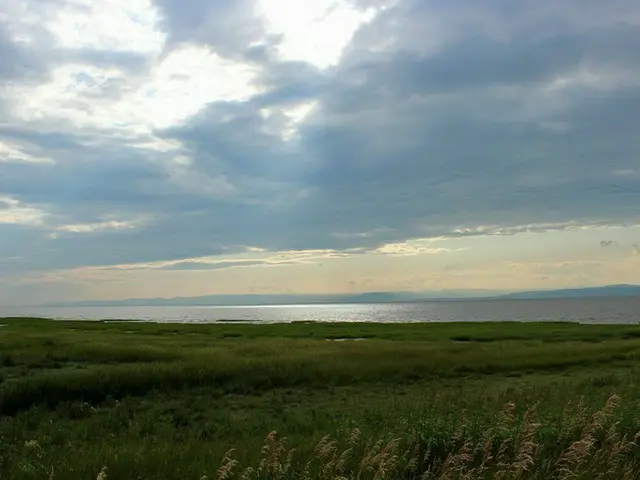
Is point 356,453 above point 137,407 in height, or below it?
above

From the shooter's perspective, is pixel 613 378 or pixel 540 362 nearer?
pixel 613 378

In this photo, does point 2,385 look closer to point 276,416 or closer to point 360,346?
point 276,416

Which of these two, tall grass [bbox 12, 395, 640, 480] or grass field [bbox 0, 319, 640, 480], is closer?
tall grass [bbox 12, 395, 640, 480]

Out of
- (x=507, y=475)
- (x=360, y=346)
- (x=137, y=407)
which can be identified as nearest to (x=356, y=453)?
(x=507, y=475)

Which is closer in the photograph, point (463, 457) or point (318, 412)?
point (463, 457)

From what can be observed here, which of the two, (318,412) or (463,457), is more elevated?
(463,457)

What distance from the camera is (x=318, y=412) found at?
18.8 m

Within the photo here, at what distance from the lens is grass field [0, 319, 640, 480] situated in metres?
9.11

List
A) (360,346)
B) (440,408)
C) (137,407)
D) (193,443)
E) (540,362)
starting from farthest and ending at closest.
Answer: (360,346), (540,362), (137,407), (440,408), (193,443)

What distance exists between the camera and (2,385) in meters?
22.5

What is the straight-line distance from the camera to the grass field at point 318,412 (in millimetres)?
9109

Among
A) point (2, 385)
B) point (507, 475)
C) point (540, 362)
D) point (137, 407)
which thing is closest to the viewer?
point (507, 475)

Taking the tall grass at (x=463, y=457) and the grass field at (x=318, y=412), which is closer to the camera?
the tall grass at (x=463, y=457)

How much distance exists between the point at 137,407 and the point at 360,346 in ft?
69.0
